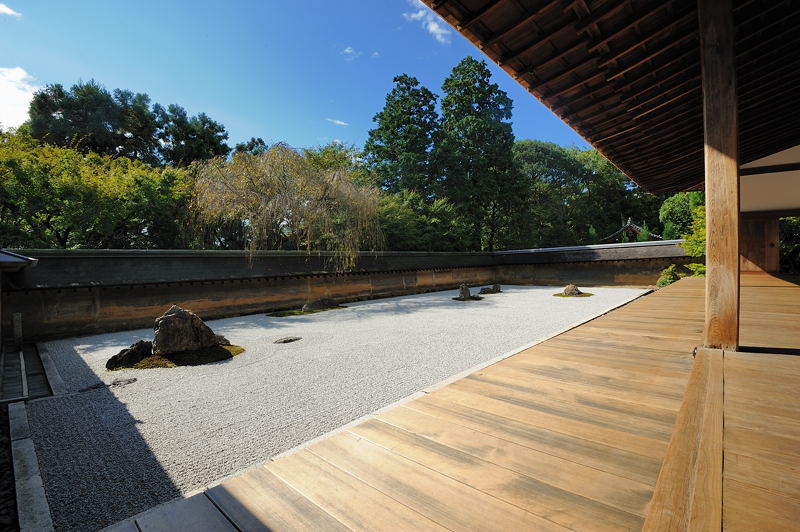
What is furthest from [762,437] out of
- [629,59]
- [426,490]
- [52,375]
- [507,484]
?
[52,375]

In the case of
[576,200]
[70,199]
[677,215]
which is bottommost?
[70,199]

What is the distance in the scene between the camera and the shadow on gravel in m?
1.63

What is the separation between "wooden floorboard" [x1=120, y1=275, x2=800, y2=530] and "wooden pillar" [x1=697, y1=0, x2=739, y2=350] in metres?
0.52

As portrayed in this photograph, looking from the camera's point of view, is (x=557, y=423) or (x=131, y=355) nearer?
(x=557, y=423)

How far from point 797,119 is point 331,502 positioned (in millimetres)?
6721

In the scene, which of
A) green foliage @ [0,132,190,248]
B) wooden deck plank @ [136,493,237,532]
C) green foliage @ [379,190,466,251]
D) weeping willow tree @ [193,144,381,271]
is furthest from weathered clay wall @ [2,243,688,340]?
wooden deck plank @ [136,493,237,532]

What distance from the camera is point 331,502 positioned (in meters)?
1.12

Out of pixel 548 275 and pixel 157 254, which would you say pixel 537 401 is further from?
pixel 548 275

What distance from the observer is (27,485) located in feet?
5.41

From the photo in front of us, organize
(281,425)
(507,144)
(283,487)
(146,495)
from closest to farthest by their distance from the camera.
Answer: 1. (283,487)
2. (146,495)
3. (281,425)
4. (507,144)

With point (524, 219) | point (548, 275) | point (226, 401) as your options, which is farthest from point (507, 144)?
point (226, 401)

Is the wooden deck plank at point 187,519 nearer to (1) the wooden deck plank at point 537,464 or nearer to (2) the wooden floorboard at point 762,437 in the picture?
(1) the wooden deck plank at point 537,464

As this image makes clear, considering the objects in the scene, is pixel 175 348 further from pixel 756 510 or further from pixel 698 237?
pixel 698 237

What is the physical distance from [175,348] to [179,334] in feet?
0.60
